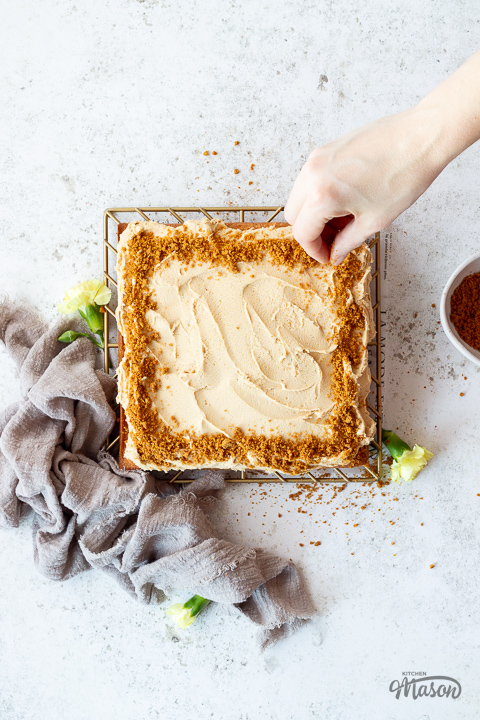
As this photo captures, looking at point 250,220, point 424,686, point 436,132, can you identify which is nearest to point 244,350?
point 250,220

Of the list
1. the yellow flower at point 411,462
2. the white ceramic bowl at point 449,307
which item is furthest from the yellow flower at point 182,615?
the white ceramic bowl at point 449,307

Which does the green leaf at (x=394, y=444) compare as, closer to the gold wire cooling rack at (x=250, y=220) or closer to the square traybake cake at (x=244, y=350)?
the gold wire cooling rack at (x=250, y=220)

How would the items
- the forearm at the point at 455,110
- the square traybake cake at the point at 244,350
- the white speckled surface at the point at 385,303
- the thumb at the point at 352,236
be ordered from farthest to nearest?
the white speckled surface at the point at 385,303, the square traybake cake at the point at 244,350, the thumb at the point at 352,236, the forearm at the point at 455,110

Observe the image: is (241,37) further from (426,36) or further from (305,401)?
(305,401)

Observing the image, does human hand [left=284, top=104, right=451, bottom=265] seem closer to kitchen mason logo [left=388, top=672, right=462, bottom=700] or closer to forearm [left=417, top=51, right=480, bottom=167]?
forearm [left=417, top=51, right=480, bottom=167]

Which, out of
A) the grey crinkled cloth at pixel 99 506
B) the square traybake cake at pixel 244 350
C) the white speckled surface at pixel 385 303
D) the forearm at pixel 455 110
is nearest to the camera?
the forearm at pixel 455 110

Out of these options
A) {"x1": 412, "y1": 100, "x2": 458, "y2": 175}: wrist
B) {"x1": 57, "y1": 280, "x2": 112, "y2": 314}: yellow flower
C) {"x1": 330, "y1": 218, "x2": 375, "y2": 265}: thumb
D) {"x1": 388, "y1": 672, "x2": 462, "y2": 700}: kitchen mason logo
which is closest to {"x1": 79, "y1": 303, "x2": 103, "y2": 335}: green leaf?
{"x1": 57, "y1": 280, "x2": 112, "y2": 314}: yellow flower
